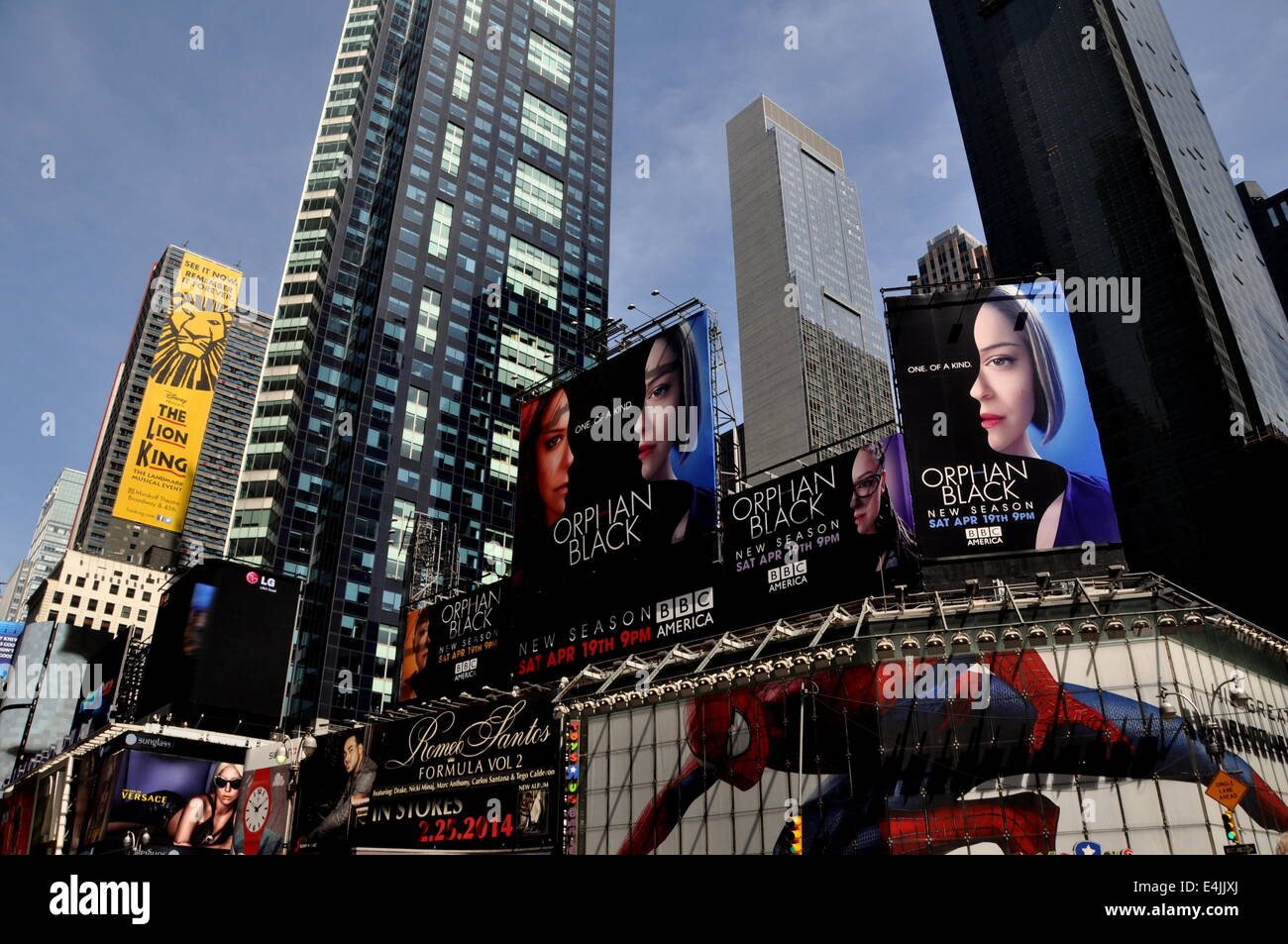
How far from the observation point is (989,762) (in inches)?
1003

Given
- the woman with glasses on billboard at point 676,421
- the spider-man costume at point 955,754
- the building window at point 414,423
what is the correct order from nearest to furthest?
the spider-man costume at point 955,754 → the woman with glasses on billboard at point 676,421 → the building window at point 414,423

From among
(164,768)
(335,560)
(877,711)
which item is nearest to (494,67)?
(335,560)

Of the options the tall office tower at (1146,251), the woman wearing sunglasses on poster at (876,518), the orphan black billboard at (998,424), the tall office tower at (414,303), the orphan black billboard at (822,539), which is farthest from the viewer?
the tall office tower at (414,303)

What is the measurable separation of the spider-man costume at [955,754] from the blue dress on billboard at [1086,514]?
616cm

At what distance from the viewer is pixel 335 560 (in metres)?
94.6

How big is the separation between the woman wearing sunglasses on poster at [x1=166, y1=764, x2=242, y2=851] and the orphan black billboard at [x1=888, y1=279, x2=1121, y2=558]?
4817 cm

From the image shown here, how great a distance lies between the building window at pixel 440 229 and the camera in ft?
380

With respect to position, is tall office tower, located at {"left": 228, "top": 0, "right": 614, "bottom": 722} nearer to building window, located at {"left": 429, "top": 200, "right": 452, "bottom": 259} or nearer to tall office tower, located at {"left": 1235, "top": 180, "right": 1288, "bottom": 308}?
building window, located at {"left": 429, "top": 200, "right": 452, "bottom": 259}

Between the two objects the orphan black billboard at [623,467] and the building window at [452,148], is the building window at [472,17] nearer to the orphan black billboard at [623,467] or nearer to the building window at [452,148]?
the building window at [452,148]

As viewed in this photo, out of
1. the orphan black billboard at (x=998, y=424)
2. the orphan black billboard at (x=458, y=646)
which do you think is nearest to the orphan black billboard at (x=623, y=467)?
the orphan black billboard at (x=458, y=646)

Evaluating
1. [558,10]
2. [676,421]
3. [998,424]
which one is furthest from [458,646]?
[558,10]

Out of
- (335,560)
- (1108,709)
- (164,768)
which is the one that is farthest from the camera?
(335,560)
